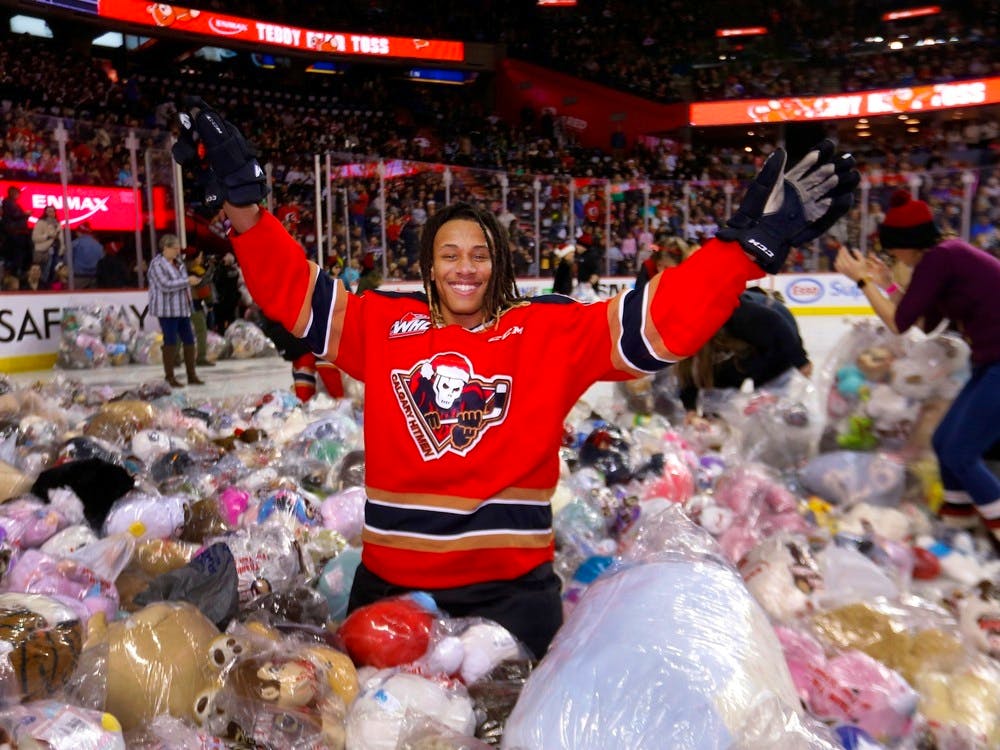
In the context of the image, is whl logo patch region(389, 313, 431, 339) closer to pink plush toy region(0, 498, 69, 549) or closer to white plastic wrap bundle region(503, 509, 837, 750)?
white plastic wrap bundle region(503, 509, 837, 750)

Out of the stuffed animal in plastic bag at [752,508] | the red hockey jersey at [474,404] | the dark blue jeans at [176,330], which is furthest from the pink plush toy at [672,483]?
the dark blue jeans at [176,330]

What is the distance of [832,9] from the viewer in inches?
1056

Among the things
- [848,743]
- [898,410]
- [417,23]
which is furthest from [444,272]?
[417,23]

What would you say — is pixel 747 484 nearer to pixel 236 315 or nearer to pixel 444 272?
pixel 444 272

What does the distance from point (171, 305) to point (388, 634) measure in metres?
7.41

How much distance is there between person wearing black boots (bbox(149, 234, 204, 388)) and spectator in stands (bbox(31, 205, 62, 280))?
212 cm

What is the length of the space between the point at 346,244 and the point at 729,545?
988 centimetres

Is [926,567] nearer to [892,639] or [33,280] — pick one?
[892,639]

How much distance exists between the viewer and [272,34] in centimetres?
1884

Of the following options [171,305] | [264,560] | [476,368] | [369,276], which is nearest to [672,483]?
[264,560]

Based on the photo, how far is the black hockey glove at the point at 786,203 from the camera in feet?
5.79

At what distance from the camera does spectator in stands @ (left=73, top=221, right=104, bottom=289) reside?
10.2 metres

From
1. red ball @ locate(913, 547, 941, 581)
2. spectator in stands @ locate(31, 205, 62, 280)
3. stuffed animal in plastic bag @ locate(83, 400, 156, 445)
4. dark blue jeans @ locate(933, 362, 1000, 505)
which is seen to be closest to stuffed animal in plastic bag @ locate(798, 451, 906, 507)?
dark blue jeans @ locate(933, 362, 1000, 505)

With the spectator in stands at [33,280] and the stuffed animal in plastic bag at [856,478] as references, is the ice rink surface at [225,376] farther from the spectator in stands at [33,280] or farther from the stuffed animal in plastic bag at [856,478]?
the stuffed animal in plastic bag at [856,478]
